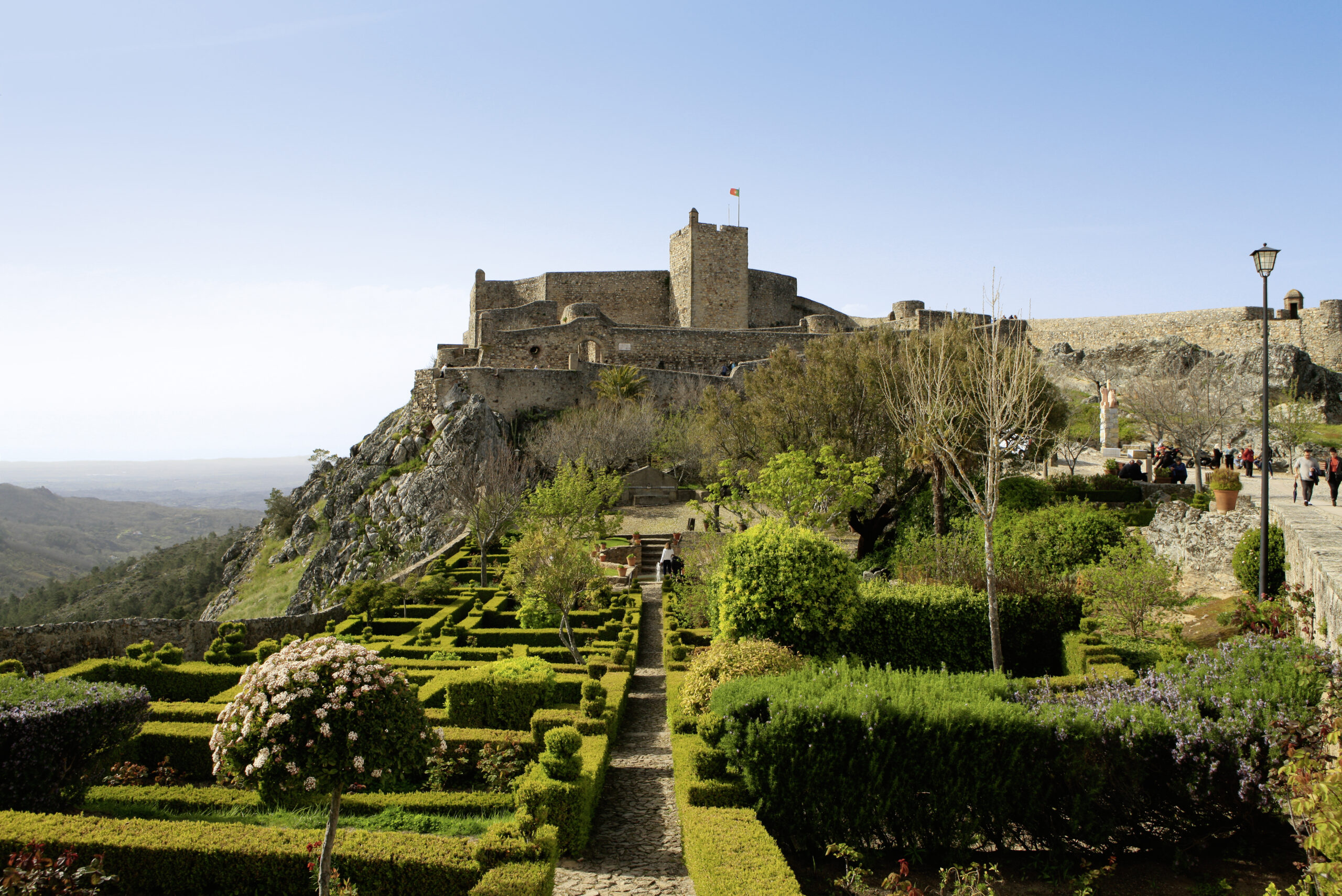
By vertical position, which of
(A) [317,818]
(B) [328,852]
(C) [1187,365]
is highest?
(C) [1187,365]

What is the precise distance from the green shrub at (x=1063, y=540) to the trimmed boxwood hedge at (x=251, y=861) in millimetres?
12041

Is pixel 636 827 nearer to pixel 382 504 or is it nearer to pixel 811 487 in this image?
pixel 811 487

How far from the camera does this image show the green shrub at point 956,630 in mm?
12211

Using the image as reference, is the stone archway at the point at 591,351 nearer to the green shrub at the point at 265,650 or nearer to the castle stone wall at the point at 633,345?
the castle stone wall at the point at 633,345

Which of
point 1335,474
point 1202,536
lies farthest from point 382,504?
point 1335,474

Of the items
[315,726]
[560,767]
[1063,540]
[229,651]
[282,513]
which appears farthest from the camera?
[282,513]

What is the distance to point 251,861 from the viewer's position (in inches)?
233

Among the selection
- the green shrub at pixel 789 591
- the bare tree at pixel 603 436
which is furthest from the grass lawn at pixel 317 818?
the bare tree at pixel 603 436

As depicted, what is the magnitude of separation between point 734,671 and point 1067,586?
7.28 m

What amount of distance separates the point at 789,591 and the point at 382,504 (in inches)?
893

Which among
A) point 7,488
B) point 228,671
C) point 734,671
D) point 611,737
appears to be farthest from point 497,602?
point 7,488

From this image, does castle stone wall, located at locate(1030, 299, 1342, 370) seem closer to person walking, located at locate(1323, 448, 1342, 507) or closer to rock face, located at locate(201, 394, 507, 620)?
person walking, located at locate(1323, 448, 1342, 507)

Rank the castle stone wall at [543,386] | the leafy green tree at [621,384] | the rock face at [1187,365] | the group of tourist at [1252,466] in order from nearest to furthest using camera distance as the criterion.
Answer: the group of tourist at [1252,466] < the rock face at [1187,365] < the castle stone wall at [543,386] < the leafy green tree at [621,384]

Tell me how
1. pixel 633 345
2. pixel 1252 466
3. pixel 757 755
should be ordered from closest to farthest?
1. pixel 757 755
2. pixel 1252 466
3. pixel 633 345
